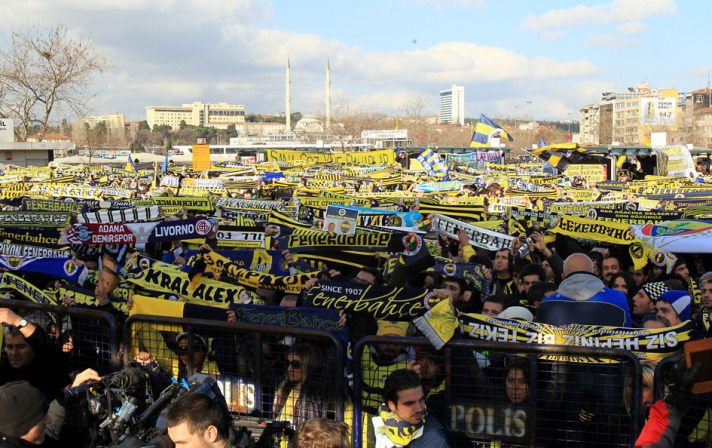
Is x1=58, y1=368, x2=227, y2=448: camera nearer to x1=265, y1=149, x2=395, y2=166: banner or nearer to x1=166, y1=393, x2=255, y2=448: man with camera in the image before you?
x1=166, y1=393, x2=255, y2=448: man with camera

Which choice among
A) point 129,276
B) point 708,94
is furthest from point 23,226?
point 708,94

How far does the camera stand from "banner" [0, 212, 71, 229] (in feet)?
30.9

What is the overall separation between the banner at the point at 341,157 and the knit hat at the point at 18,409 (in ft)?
103

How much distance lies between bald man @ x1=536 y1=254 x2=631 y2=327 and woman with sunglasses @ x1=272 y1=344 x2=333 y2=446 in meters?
1.68

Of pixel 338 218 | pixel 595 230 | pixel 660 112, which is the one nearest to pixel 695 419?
pixel 595 230

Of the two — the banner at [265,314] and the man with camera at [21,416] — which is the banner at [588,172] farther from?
the man with camera at [21,416]

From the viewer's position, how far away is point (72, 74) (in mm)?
39594

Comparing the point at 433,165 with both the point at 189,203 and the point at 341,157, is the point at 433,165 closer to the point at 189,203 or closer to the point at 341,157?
the point at 341,157

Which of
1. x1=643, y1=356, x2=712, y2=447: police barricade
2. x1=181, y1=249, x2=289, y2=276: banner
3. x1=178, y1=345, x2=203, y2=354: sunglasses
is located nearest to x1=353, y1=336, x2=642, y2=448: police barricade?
x1=643, y1=356, x2=712, y2=447: police barricade

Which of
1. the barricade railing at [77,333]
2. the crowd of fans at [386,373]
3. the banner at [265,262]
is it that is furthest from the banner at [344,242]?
the barricade railing at [77,333]

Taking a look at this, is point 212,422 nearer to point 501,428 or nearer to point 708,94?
point 501,428

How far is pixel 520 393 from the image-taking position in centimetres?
380

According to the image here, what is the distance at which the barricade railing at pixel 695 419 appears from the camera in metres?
3.41

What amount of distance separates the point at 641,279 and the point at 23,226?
8480 mm
